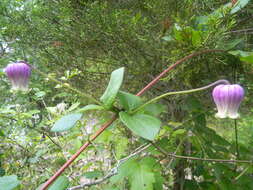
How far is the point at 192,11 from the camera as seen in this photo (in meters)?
0.80

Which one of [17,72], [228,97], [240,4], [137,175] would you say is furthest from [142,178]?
[240,4]

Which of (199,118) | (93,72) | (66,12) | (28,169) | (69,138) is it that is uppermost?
(66,12)

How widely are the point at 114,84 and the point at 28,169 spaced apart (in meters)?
0.74

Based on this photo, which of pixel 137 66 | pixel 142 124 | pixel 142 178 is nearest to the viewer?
pixel 142 124

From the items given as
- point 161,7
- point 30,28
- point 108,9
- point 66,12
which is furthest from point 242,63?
point 30,28

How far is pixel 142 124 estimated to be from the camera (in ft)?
1.54

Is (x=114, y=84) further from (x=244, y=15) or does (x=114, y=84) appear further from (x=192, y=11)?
(x=244, y=15)

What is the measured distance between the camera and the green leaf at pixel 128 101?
53 centimetres

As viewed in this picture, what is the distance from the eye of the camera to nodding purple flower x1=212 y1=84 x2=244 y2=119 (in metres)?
0.53

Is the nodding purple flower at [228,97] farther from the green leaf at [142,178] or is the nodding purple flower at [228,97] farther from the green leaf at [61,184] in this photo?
the green leaf at [61,184]

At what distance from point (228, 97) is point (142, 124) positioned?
0.23 meters

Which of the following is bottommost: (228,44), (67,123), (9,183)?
(9,183)

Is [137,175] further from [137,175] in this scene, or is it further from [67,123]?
[67,123]

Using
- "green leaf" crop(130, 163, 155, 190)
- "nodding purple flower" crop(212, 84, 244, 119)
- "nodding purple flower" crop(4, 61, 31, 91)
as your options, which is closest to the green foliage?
"green leaf" crop(130, 163, 155, 190)
